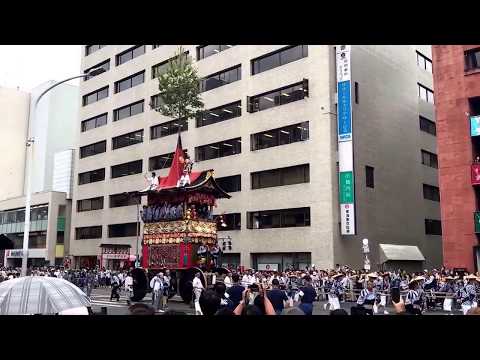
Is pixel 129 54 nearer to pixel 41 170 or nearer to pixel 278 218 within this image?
pixel 278 218

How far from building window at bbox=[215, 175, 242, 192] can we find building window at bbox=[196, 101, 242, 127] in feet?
16.6

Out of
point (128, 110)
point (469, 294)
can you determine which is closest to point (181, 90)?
point (128, 110)

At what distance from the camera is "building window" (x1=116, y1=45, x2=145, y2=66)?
2114 inches

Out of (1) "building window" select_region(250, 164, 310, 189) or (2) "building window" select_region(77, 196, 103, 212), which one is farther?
(2) "building window" select_region(77, 196, 103, 212)

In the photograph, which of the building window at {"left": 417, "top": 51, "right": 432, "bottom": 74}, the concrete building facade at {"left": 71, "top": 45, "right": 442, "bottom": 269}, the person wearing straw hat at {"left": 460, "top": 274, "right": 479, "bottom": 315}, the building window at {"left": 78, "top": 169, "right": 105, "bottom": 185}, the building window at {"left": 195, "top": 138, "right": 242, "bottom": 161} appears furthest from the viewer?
the building window at {"left": 78, "top": 169, "right": 105, "bottom": 185}

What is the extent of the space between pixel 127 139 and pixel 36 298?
47.7m

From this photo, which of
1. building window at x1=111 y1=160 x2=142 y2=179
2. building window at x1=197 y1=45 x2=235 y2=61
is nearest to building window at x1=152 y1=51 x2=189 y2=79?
building window at x1=197 y1=45 x2=235 y2=61

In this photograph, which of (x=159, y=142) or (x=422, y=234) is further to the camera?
(x=159, y=142)

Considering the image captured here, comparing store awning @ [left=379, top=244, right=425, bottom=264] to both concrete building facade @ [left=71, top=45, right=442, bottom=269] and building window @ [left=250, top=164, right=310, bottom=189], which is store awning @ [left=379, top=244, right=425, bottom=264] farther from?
building window @ [left=250, top=164, right=310, bottom=189]
